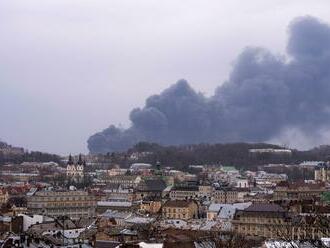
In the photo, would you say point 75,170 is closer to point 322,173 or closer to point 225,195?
point 322,173

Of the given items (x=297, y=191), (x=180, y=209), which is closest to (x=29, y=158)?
(x=297, y=191)

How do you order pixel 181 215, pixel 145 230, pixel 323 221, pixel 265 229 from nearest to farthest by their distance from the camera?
1. pixel 323 221
2. pixel 145 230
3. pixel 265 229
4. pixel 181 215

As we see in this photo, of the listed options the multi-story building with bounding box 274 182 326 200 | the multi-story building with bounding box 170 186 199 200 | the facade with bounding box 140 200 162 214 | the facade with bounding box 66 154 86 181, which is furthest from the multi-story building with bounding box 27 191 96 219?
the facade with bounding box 66 154 86 181

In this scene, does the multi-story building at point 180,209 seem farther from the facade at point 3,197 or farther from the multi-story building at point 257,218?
the facade at point 3,197

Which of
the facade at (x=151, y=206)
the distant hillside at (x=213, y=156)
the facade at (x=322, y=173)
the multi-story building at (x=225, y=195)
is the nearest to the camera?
the facade at (x=151, y=206)

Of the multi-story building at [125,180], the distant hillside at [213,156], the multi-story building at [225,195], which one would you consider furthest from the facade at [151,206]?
the distant hillside at [213,156]

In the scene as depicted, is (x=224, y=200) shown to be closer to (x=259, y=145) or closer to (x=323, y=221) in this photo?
(x=323, y=221)

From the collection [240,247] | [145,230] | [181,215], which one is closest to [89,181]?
[181,215]
